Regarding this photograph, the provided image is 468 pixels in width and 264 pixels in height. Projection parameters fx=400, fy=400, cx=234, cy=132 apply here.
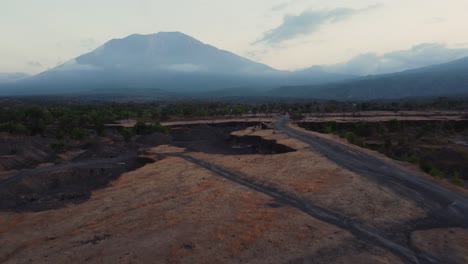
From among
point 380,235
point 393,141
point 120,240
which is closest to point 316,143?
point 393,141

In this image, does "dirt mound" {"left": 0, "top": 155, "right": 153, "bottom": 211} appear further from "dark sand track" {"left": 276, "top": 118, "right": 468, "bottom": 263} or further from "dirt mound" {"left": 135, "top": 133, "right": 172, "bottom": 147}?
"dark sand track" {"left": 276, "top": 118, "right": 468, "bottom": 263}

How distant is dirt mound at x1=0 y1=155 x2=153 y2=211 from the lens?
81.8 ft

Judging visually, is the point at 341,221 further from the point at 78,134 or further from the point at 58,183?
the point at 78,134

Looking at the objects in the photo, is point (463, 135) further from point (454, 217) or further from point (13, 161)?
point (13, 161)

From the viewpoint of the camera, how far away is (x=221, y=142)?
53625 mm

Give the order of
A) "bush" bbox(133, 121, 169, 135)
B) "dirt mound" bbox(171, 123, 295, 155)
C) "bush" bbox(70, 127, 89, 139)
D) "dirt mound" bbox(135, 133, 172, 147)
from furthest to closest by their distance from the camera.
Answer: "bush" bbox(133, 121, 169, 135), "bush" bbox(70, 127, 89, 139), "dirt mound" bbox(135, 133, 172, 147), "dirt mound" bbox(171, 123, 295, 155)

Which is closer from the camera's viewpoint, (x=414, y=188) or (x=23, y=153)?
(x=414, y=188)

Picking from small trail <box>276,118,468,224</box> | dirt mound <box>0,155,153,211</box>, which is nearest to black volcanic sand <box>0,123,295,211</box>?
dirt mound <box>0,155,153,211</box>

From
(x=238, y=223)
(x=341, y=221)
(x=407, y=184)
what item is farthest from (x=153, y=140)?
(x=341, y=221)

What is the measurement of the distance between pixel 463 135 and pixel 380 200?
50.9 meters

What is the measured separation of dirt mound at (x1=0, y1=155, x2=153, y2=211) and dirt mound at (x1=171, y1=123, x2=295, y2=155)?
10.3 metres

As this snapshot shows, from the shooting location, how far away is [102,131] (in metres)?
59.8

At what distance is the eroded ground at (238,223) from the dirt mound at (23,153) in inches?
574

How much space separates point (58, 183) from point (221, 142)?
25531 mm
